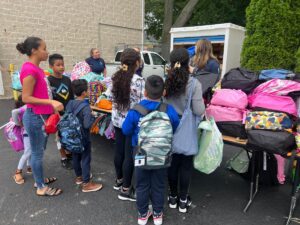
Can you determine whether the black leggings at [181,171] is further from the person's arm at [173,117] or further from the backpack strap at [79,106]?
the backpack strap at [79,106]

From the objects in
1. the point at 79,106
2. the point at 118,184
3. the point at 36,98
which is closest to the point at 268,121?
the point at 118,184

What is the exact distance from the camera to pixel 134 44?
1334 cm

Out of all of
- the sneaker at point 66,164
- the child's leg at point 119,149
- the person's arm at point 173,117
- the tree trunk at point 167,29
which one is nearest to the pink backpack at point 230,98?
the person's arm at point 173,117

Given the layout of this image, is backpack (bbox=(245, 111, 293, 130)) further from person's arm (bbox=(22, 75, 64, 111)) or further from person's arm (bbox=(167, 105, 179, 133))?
person's arm (bbox=(22, 75, 64, 111))

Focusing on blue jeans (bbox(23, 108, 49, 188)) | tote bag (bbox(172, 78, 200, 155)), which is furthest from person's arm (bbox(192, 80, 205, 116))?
blue jeans (bbox(23, 108, 49, 188))

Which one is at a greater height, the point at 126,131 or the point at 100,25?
the point at 100,25

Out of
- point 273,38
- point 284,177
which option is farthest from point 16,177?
point 273,38

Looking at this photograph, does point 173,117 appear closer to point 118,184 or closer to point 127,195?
point 127,195

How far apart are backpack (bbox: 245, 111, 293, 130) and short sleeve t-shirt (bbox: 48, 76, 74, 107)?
226 cm

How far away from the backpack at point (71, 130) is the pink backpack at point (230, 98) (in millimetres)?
1498

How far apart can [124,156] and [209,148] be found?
3.28ft

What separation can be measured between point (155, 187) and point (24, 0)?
9.12 m

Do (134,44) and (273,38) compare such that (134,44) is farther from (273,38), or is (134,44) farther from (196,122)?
(196,122)

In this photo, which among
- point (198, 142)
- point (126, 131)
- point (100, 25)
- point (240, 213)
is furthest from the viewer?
point (100, 25)
